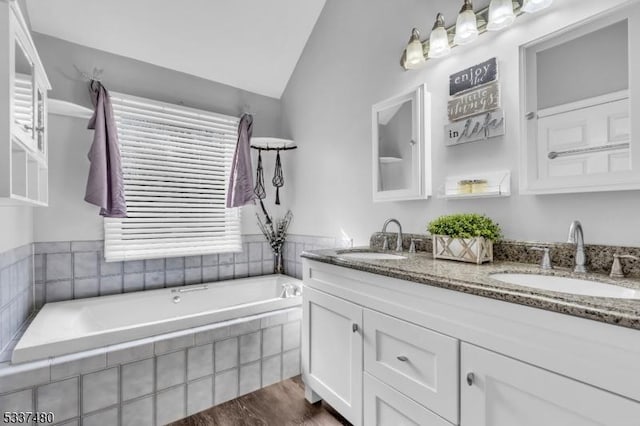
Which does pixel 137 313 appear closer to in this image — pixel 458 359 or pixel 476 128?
pixel 458 359

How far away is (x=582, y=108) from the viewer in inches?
50.8

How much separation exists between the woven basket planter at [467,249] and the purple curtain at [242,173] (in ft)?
6.11

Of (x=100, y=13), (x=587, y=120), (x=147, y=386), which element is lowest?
(x=147, y=386)

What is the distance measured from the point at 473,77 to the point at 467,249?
0.90 metres

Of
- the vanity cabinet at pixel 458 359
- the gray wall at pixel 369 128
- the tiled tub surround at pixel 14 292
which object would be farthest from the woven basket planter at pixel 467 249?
the tiled tub surround at pixel 14 292

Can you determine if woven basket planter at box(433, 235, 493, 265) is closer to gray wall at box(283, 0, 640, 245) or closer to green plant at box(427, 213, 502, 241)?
green plant at box(427, 213, 502, 241)

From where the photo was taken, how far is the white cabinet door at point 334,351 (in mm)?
1528

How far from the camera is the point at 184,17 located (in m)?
2.44

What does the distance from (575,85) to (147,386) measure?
8.24 feet

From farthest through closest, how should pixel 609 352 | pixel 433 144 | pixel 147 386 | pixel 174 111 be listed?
pixel 174 111 < pixel 433 144 < pixel 147 386 < pixel 609 352

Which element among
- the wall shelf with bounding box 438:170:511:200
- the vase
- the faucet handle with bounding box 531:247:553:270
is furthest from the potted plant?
the vase

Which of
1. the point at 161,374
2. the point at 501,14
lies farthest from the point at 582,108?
the point at 161,374

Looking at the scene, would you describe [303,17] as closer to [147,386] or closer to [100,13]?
[100,13]

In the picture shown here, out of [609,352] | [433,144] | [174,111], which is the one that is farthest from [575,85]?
[174,111]
